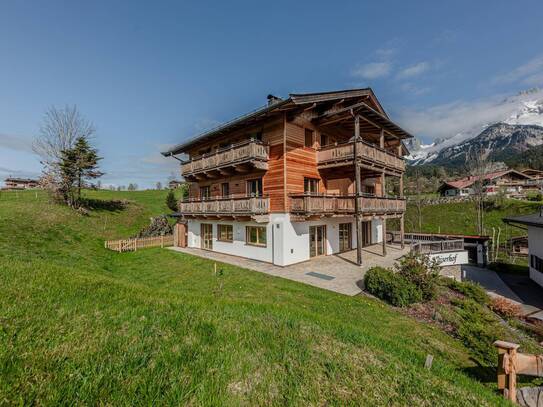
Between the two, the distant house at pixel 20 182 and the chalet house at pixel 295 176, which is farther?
the distant house at pixel 20 182

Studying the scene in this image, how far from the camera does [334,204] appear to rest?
15797mm

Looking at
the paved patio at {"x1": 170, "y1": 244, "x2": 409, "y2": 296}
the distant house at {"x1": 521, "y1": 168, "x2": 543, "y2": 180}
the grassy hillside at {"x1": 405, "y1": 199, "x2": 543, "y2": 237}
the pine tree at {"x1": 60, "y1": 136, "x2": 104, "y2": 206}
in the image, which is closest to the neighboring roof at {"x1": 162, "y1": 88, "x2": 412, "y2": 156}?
the paved patio at {"x1": 170, "y1": 244, "x2": 409, "y2": 296}

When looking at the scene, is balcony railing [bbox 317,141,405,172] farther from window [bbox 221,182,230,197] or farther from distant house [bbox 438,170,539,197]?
distant house [bbox 438,170,539,197]

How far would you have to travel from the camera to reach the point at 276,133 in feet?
52.5

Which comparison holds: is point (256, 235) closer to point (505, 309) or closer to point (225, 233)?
point (225, 233)

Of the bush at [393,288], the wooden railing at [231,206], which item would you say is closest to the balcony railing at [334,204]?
the wooden railing at [231,206]

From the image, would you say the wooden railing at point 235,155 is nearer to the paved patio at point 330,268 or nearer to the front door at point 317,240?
the front door at point 317,240

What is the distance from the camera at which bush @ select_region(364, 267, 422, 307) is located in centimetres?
993

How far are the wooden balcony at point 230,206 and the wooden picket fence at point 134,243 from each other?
175 inches

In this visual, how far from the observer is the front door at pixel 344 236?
64.1ft

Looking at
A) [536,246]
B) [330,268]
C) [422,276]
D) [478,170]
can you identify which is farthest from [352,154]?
[478,170]

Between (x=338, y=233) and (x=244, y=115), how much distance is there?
1127 cm

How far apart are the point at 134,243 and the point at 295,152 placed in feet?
52.4

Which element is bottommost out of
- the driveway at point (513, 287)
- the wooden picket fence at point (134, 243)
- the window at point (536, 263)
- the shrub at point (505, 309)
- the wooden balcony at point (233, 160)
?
the driveway at point (513, 287)
